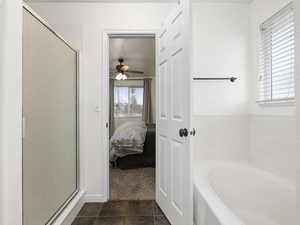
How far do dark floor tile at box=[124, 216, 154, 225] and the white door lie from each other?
0.18m

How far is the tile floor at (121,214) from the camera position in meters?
2.10

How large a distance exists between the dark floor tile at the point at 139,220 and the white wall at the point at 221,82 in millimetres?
954

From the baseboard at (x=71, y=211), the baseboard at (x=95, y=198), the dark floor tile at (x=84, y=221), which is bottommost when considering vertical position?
the dark floor tile at (x=84, y=221)

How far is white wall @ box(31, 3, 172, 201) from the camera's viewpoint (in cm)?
260

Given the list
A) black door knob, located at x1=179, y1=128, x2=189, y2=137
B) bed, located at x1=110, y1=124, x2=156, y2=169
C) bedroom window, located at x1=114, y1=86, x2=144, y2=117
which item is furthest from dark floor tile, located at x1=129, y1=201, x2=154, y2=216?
bedroom window, located at x1=114, y1=86, x2=144, y2=117

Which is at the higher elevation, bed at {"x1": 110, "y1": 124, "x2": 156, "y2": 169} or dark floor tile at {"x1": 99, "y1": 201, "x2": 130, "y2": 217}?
bed at {"x1": 110, "y1": 124, "x2": 156, "y2": 169}

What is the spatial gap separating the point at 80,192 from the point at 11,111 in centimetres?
169

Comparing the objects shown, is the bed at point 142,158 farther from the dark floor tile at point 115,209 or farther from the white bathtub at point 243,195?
the white bathtub at point 243,195

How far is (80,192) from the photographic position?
2.44 meters

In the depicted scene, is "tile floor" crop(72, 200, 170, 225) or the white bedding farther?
the white bedding

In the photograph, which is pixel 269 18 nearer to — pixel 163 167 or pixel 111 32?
pixel 111 32

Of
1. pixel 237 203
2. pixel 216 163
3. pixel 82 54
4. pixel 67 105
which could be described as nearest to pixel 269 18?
pixel 216 163

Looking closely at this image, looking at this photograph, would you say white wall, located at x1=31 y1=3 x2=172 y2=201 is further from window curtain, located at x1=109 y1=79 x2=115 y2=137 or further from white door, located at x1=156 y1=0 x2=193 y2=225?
window curtain, located at x1=109 y1=79 x2=115 y2=137

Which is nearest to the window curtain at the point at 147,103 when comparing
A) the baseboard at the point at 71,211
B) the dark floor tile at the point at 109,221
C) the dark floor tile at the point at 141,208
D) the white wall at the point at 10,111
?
the dark floor tile at the point at 141,208
